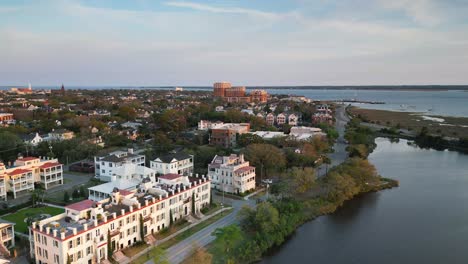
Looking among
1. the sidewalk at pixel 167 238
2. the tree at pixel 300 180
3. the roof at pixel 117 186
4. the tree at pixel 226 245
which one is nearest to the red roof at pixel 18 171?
the roof at pixel 117 186

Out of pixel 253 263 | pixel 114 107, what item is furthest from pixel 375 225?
pixel 114 107

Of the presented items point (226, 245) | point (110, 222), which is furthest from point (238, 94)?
point (110, 222)

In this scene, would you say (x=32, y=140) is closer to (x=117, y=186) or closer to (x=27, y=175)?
(x=27, y=175)

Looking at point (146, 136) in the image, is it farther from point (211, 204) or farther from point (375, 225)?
point (375, 225)

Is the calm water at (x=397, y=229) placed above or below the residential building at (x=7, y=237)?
below

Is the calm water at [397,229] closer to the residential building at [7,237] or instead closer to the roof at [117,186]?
the roof at [117,186]
